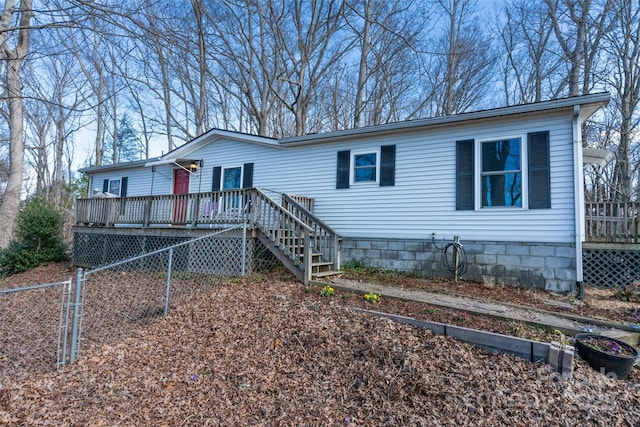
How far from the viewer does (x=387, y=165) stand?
8078mm

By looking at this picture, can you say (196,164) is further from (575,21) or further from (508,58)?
(508,58)

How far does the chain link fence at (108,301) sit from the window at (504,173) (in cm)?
473

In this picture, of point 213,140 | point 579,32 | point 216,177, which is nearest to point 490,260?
point 216,177

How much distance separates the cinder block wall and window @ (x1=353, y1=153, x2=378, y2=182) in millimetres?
1565

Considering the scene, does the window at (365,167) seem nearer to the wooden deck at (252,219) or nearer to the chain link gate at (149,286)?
the wooden deck at (252,219)

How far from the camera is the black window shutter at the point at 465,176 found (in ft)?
23.2

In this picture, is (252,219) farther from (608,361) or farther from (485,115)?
(608,361)

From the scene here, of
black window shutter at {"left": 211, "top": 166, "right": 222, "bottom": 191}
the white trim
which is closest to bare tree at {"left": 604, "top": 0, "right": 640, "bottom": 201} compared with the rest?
the white trim

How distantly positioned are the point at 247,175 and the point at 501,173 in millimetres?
7053

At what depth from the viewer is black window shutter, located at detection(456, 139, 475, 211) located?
707cm

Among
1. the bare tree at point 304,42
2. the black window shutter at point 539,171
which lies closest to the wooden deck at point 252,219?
the black window shutter at point 539,171

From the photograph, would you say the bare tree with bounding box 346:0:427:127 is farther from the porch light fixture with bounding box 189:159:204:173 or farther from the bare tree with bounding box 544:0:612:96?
the porch light fixture with bounding box 189:159:204:173

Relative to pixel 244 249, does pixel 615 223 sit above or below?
above

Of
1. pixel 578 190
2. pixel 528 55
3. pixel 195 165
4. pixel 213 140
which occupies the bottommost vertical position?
pixel 578 190
